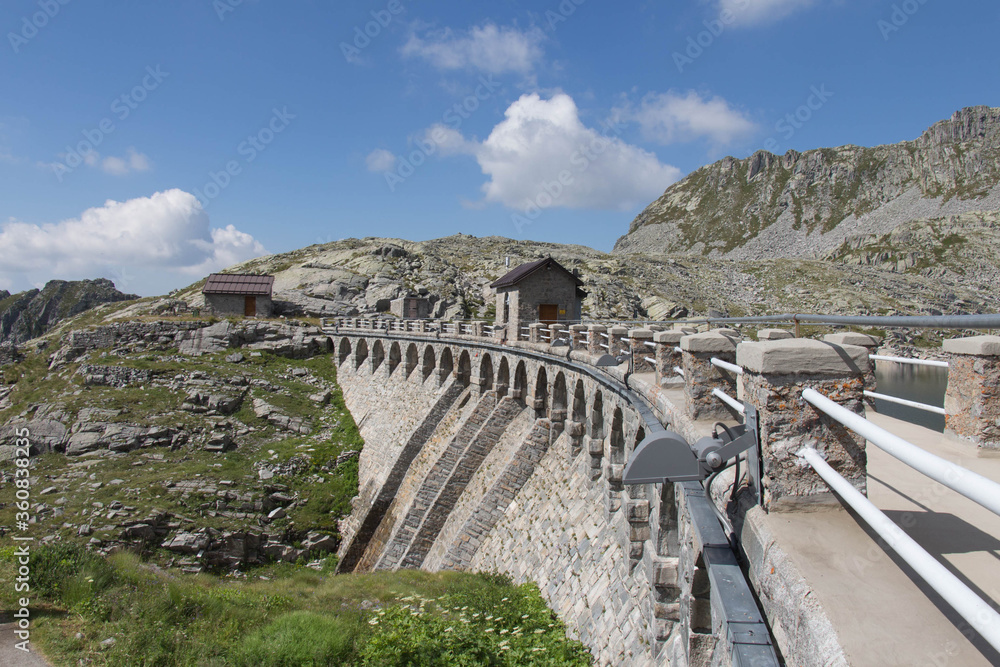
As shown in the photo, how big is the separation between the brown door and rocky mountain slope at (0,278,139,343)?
282ft

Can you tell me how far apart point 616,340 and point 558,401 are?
5765 millimetres

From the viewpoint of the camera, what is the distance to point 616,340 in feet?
41.6

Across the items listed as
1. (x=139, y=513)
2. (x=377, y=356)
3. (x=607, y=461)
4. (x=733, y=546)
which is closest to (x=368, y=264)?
(x=377, y=356)

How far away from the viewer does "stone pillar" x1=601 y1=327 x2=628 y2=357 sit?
41.3 ft

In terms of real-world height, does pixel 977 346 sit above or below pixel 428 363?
above

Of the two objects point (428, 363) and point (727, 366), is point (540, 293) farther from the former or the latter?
point (727, 366)

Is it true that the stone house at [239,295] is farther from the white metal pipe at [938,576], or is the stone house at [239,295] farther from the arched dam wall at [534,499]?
the white metal pipe at [938,576]

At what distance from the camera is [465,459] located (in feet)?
70.4

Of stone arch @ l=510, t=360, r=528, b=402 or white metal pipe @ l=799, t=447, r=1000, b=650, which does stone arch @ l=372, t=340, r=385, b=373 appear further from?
white metal pipe @ l=799, t=447, r=1000, b=650

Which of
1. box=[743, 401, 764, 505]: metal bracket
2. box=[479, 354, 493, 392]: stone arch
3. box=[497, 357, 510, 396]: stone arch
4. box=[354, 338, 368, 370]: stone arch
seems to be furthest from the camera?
box=[354, 338, 368, 370]: stone arch

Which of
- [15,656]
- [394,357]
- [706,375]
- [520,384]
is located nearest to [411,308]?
[394,357]

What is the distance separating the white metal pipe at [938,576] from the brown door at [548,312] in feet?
73.7

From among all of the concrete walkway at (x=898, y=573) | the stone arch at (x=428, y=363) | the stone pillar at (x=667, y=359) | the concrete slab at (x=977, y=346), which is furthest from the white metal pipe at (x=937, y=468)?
the stone arch at (x=428, y=363)

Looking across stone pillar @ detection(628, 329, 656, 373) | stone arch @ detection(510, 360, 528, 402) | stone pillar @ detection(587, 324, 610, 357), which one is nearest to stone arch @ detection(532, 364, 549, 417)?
stone arch @ detection(510, 360, 528, 402)
